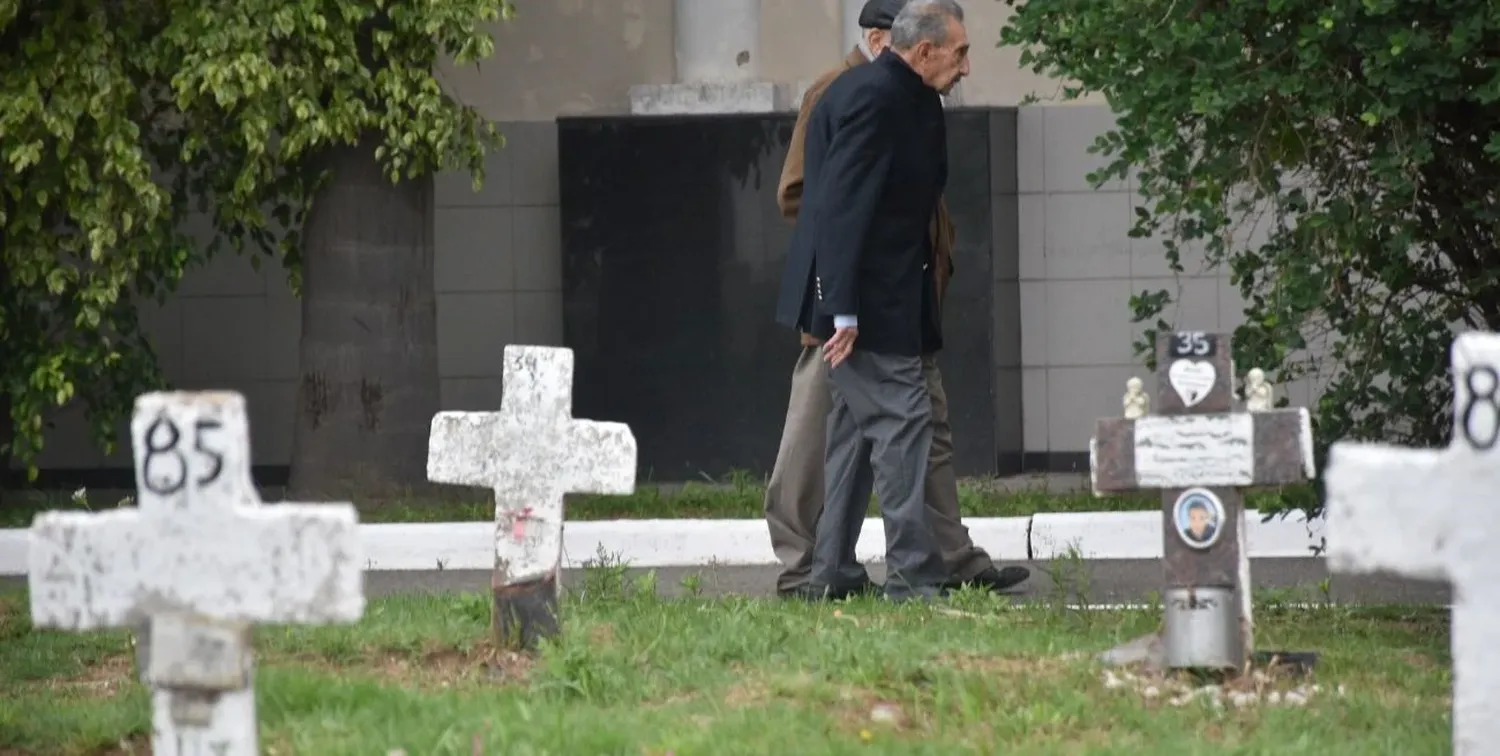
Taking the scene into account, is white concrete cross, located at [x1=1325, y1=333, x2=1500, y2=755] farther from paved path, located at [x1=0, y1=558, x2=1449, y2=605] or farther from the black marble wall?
the black marble wall

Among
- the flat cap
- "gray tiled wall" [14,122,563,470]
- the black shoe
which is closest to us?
the flat cap

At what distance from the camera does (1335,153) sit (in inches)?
261

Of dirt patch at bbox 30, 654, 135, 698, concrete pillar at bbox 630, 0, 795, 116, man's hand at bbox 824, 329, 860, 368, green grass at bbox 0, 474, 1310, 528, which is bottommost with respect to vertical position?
dirt patch at bbox 30, 654, 135, 698

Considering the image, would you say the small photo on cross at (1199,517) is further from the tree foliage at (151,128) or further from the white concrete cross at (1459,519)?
the tree foliage at (151,128)

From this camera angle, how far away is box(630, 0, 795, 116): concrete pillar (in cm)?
1129

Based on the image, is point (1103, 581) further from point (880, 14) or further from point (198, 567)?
point (198, 567)

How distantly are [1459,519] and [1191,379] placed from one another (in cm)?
131

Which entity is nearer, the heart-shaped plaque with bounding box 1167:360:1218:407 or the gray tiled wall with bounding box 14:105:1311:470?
the heart-shaped plaque with bounding box 1167:360:1218:407

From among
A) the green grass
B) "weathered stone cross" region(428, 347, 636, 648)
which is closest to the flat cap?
"weathered stone cross" region(428, 347, 636, 648)

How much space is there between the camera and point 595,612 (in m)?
6.48

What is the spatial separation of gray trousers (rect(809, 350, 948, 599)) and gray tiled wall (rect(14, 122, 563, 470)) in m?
4.85

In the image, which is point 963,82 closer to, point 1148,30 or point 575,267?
point 575,267

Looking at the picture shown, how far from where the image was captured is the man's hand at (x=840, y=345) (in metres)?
6.90

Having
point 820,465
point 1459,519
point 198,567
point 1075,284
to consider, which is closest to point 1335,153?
point 820,465
